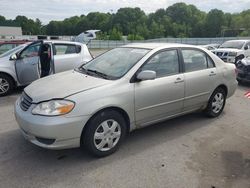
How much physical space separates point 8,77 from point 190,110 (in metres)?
4.98

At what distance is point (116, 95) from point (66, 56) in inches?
176

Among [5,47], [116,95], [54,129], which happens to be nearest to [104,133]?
[116,95]

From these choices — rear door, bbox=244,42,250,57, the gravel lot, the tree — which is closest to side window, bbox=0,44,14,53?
the gravel lot

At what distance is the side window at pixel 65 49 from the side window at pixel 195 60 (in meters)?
4.17

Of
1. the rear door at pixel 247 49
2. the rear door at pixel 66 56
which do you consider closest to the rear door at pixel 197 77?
the rear door at pixel 66 56

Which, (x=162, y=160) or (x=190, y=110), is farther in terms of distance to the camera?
(x=190, y=110)

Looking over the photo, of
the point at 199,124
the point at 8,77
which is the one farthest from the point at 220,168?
the point at 8,77

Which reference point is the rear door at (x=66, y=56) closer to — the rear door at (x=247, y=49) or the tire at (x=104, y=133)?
the tire at (x=104, y=133)

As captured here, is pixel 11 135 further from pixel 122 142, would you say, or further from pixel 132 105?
pixel 132 105

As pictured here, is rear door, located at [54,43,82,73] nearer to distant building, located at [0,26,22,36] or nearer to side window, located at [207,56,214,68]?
side window, located at [207,56,214,68]

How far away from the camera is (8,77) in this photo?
736 cm

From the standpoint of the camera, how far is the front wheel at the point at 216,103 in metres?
5.41

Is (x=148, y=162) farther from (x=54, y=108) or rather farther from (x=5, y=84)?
(x=5, y=84)

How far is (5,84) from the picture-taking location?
731cm
